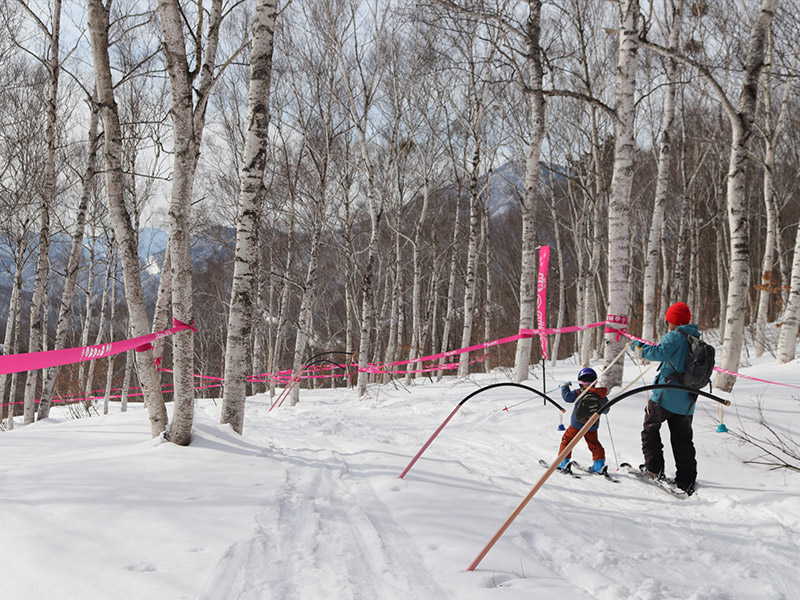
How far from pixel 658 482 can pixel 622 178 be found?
4.40 metres

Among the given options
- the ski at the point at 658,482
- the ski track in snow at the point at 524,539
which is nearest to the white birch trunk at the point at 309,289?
the ski track in snow at the point at 524,539

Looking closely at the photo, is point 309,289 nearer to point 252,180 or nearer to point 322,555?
point 252,180

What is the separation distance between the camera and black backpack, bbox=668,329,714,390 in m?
4.71

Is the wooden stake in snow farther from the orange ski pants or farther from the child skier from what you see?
the orange ski pants

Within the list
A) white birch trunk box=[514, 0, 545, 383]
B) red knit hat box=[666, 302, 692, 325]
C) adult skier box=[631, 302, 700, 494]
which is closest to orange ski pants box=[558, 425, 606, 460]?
adult skier box=[631, 302, 700, 494]

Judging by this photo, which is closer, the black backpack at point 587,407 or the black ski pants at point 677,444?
the black ski pants at point 677,444

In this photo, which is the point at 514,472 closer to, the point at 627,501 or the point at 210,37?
the point at 627,501

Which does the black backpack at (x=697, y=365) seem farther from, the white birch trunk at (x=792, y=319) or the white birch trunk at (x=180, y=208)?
the white birch trunk at (x=792, y=319)

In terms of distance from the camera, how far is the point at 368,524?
3469 millimetres

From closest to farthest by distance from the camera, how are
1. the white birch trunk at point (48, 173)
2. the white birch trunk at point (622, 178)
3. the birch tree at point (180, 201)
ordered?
the birch tree at point (180, 201), the white birch trunk at point (622, 178), the white birch trunk at point (48, 173)

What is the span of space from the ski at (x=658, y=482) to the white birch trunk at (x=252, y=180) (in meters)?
4.39

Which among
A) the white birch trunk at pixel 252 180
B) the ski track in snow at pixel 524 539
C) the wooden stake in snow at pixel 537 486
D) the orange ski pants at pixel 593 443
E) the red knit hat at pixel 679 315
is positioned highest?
the white birch trunk at pixel 252 180

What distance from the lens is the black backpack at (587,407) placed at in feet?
17.3

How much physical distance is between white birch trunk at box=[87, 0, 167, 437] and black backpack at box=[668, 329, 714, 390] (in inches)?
205
